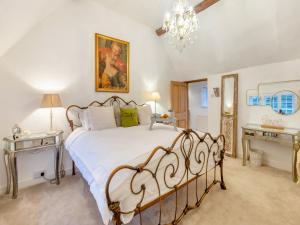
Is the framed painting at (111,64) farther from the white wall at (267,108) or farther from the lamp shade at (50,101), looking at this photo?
the white wall at (267,108)

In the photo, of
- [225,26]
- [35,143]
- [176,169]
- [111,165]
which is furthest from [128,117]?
[225,26]

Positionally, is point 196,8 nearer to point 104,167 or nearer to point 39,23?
point 39,23

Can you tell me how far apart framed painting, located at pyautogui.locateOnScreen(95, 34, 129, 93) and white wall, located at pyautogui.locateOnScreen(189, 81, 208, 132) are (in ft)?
11.6

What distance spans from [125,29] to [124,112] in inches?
80.9

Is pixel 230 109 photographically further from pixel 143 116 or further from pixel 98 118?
pixel 98 118

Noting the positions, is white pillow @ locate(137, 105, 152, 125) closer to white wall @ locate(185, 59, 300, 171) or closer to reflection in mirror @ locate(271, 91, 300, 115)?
white wall @ locate(185, 59, 300, 171)

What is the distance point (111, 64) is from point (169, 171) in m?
2.76

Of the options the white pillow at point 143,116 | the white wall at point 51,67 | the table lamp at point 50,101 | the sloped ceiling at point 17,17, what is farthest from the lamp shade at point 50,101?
the white pillow at point 143,116

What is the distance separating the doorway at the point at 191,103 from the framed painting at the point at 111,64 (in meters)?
1.76

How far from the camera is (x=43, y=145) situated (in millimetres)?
2418

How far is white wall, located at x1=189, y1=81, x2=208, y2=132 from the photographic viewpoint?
615 cm

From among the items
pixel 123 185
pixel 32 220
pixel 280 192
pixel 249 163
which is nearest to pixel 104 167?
pixel 123 185

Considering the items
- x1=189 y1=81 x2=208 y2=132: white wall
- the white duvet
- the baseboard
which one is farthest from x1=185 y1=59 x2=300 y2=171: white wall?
the baseboard

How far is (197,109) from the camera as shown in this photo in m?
6.40
